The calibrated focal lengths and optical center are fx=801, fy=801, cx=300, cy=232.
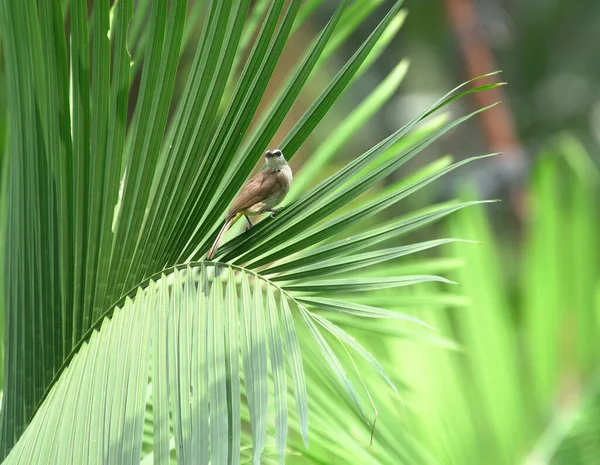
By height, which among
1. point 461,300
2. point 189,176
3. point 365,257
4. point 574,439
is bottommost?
point 574,439

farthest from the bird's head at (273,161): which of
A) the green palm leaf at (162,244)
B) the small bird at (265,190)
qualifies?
the green palm leaf at (162,244)

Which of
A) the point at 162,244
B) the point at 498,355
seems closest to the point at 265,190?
the point at 162,244

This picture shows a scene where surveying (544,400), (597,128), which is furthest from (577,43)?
(544,400)

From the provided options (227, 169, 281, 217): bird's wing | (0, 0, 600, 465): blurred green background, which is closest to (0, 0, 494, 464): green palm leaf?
(227, 169, 281, 217): bird's wing

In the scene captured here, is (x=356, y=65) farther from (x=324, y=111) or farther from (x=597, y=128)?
(x=597, y=128)

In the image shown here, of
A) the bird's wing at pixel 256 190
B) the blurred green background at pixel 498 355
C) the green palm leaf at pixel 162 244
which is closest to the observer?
the green palm leaf at pixel 162 244

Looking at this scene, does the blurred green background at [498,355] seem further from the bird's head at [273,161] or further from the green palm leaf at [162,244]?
the green palm leaf at [162,244]

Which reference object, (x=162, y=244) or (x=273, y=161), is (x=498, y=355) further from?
(x=162, y=244)
